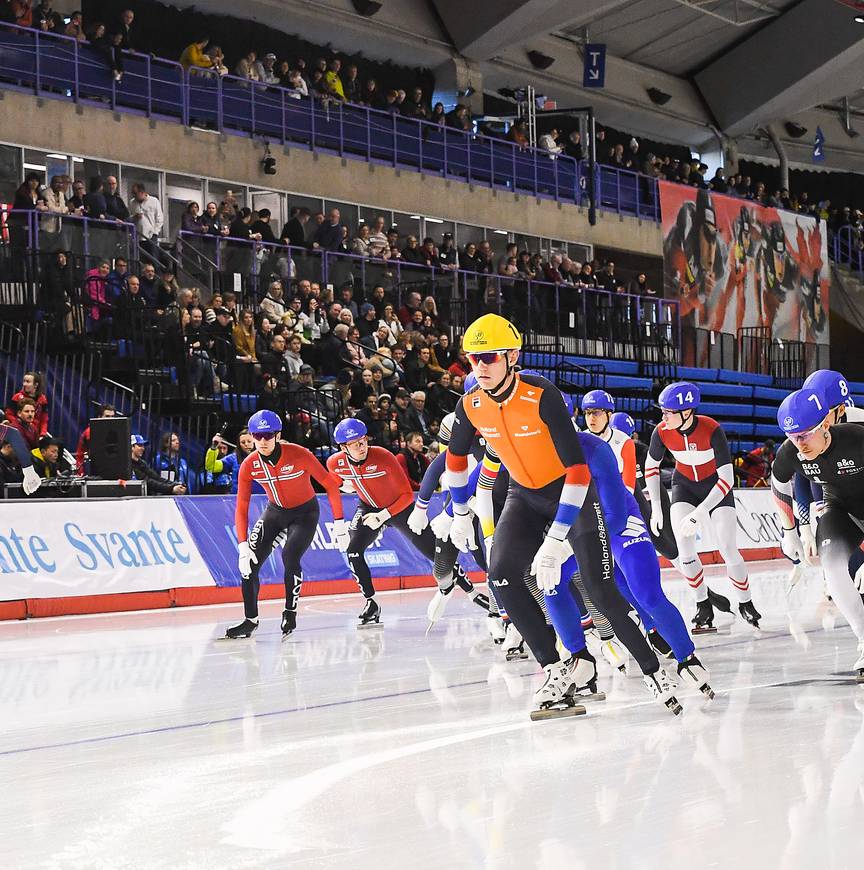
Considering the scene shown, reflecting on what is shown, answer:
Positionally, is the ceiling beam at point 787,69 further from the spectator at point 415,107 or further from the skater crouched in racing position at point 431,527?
the skater crouched in racing position at point 431,527

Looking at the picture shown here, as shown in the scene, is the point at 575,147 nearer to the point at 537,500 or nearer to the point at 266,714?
the point at 537,500

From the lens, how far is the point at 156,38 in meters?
25.2

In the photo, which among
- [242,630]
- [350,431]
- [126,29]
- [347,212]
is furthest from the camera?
[347,212]

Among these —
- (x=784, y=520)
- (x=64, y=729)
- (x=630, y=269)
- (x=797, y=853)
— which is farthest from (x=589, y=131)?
(x=797, y=853)

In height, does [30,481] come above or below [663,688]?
above

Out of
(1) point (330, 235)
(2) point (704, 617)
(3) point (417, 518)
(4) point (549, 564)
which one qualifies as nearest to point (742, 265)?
(1) point (330, 235)

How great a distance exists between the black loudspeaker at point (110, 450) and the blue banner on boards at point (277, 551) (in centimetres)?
69

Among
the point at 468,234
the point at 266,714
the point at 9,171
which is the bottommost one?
the point at 266,714

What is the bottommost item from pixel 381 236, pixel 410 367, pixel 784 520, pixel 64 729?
pixel 64 729

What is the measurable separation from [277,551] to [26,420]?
3.96 metres

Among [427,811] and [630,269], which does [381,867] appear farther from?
[630,269]

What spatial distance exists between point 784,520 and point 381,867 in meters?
6.01

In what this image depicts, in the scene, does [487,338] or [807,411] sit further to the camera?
[807,411]

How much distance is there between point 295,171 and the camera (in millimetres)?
25266
